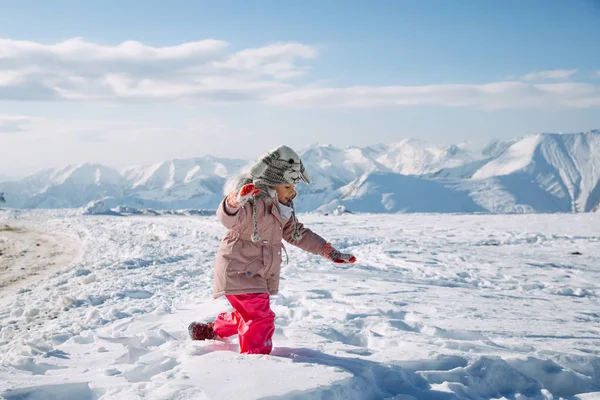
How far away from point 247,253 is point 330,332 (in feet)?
4.11

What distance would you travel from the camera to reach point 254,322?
11.9 feet

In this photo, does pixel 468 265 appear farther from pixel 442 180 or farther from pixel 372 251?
pixel 442 180

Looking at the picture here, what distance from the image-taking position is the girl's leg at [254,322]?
3.57 metres

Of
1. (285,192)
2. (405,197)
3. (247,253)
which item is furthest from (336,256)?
(405,197)

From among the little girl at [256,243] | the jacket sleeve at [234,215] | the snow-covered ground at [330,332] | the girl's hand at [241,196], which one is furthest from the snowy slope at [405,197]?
the girl's hand at [241,196]

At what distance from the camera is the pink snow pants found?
11.7 ft

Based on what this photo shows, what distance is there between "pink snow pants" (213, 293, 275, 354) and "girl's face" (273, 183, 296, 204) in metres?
0.82

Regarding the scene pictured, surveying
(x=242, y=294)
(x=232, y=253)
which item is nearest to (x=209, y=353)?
(x=242, y=294)

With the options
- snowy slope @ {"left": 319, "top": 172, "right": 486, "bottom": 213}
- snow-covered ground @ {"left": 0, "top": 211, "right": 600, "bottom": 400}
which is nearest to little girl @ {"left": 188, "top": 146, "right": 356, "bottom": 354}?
snow-covered ground @ {"left": 0, "top": 211, "right": 600, "bottom": 400}

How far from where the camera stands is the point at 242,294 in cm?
366

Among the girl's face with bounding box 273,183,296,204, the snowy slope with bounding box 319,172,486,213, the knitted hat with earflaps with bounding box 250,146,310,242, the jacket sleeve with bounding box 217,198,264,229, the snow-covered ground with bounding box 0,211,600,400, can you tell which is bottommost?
the snowy slope with bounding box 319,172,486,213

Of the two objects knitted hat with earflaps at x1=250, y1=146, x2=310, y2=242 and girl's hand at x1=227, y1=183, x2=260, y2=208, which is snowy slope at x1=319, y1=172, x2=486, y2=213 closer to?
knitted hat with earflaps at x1=250, y1=146, x2=310, y2=242

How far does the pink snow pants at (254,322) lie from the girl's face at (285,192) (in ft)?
2.68

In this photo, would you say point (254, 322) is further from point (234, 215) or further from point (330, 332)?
point (330, 332)
